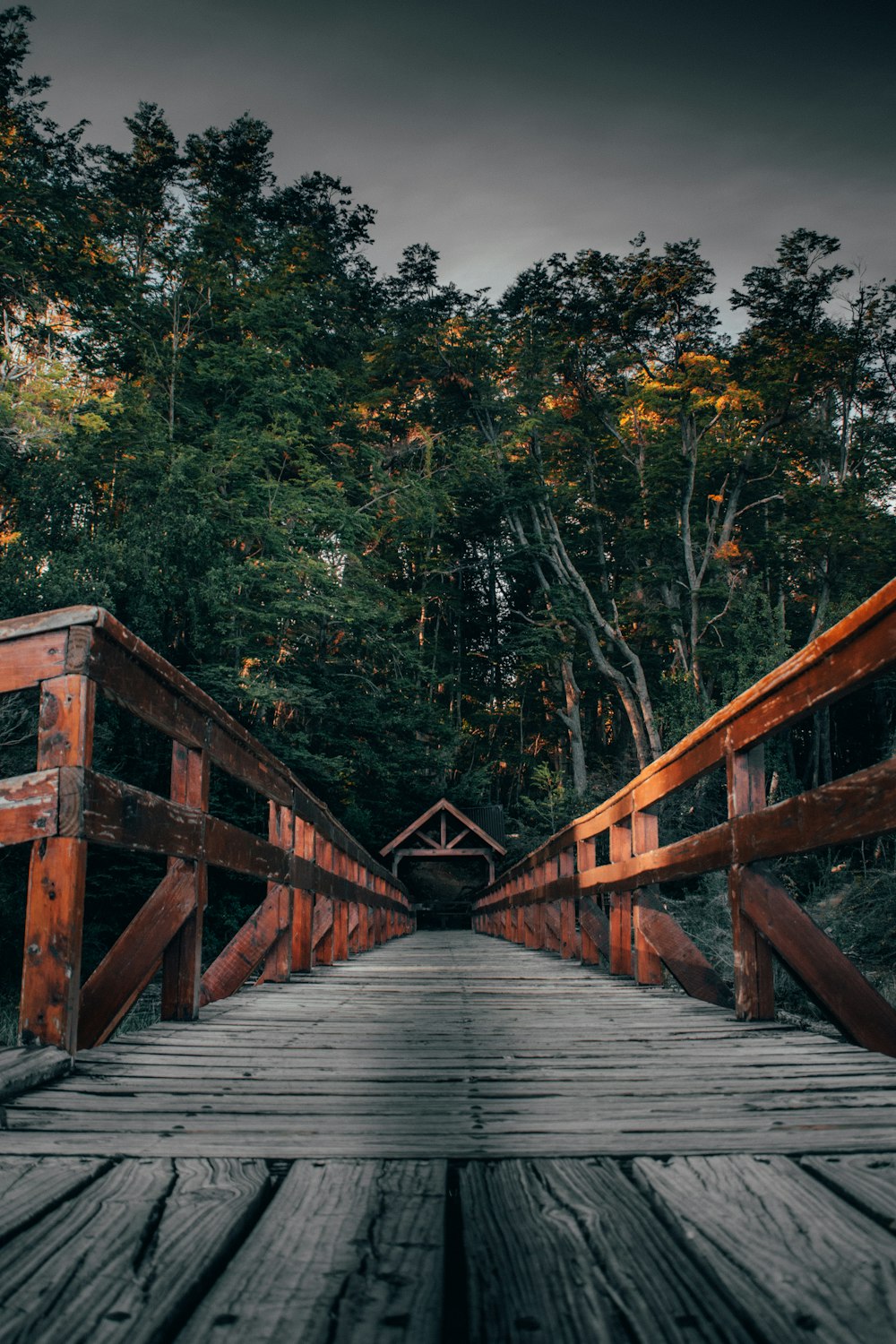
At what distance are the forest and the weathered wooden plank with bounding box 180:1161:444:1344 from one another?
16042mm

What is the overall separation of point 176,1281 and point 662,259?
1192 inches

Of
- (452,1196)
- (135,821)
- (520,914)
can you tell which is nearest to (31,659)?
(135,821)

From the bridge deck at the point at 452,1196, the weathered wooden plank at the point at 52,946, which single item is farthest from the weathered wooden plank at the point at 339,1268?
the weathered wooden plank at the point at 52,946

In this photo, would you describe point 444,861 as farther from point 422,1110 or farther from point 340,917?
point 422,1110

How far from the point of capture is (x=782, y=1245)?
3.92ft

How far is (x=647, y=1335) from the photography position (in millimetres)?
953

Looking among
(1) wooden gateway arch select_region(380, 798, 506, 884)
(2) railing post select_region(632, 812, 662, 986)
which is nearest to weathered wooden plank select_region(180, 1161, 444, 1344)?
(2) railing post select_region(632, 812, 662, 986)

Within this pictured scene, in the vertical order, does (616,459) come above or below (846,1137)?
above

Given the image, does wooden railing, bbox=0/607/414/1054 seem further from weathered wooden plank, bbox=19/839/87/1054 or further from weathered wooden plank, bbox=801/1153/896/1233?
weathered wooden plank, bbox=801/1153/896/1233

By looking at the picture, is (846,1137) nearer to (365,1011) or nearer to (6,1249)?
(6,1249)

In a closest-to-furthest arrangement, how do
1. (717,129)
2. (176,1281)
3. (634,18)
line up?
(176,1281)
(634,18)
(717,129)

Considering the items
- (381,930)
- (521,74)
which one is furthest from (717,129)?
(381,930)

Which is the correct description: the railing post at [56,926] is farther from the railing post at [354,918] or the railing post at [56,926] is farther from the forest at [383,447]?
the forest at [383,447]

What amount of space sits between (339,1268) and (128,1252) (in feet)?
0.95
